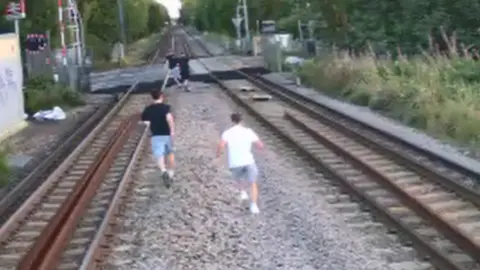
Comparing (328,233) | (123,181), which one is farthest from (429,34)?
(328,233)

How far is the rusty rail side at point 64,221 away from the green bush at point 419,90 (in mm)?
6972

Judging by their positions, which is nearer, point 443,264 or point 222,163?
point 443,264

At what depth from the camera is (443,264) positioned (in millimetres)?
8727

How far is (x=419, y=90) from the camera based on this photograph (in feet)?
73.3

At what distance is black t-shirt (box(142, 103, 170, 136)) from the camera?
546 inches

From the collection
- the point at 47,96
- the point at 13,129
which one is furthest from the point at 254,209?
the point at 47,96

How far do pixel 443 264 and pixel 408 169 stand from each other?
240 inches

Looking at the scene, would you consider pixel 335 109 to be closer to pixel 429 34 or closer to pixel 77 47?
pixel 429 34

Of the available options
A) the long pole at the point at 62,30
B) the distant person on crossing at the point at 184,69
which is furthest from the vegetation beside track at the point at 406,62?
the long pole at the point at 62,30

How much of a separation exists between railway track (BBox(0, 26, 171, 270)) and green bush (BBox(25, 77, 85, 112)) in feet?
29.5

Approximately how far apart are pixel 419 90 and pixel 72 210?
11943mm

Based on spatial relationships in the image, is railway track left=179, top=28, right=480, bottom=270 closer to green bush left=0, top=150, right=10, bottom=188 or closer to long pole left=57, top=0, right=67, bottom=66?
green bush left=0, top=150, right=10, bottom=188

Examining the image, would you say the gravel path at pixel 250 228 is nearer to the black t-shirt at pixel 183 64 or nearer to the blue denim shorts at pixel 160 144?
the blue denim shorts at pixel 160 144

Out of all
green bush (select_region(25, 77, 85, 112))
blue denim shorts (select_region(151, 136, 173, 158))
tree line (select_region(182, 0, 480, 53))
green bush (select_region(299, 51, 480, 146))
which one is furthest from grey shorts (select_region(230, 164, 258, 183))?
green bush (select_region(25, 77, 85, 112))
